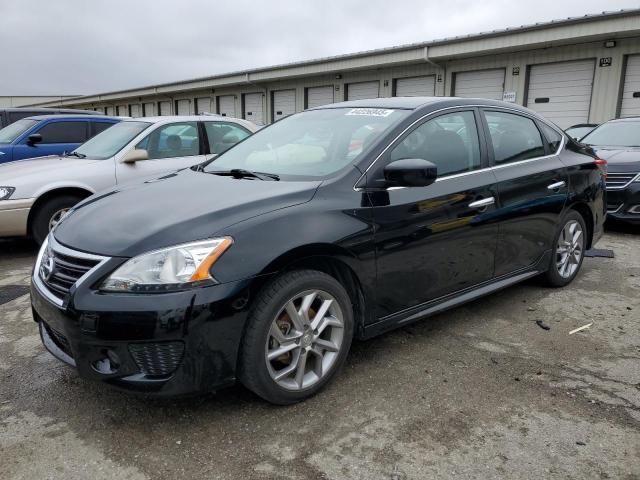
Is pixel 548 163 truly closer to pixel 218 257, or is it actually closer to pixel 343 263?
pixel 343 263

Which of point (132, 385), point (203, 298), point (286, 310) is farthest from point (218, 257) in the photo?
point (132, 385)

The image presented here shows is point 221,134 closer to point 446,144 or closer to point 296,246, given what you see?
point 446,144

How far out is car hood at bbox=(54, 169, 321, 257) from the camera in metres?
2.45

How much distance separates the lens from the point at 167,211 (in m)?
2.67

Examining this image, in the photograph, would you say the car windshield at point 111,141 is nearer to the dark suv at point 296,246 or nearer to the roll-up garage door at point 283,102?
the dark suv at point 296,246

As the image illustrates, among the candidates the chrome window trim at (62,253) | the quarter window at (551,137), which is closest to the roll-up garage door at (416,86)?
the quarter window at (551,137)

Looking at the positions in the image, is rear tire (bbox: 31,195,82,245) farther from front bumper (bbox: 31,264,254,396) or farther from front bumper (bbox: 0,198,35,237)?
front bumper (bbox: 31,264,254,396)

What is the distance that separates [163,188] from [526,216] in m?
2.60

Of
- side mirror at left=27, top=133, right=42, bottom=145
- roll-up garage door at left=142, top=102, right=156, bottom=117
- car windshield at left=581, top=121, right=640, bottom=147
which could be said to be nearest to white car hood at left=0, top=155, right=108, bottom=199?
side mirror at left=27, top=133, right=42, bottom=145

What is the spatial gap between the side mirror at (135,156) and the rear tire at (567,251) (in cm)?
433

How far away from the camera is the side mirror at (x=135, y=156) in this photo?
234 inches

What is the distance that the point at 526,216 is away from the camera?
3.94 metres

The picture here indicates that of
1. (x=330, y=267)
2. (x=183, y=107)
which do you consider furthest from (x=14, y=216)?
(x=183, y=107)

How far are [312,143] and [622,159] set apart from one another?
5.46 meters
